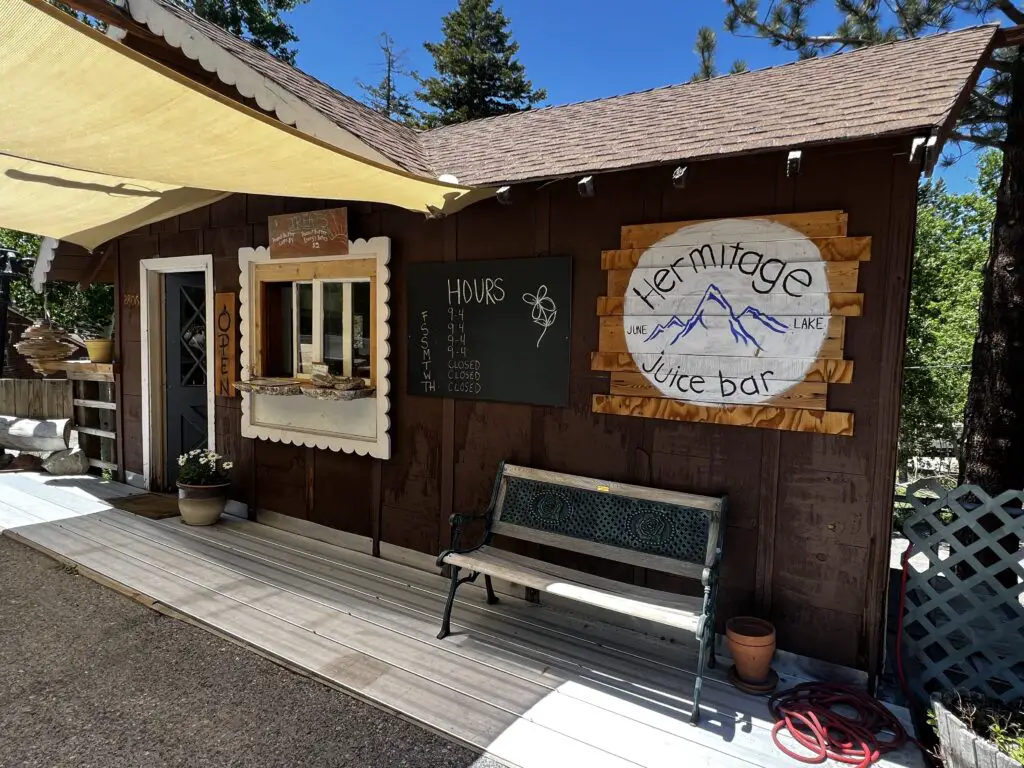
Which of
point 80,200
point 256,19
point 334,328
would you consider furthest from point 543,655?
point 256,19

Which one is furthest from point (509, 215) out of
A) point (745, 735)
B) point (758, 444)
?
point (745, 735)

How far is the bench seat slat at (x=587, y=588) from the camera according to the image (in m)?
2.75

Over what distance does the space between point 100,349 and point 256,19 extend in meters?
11.3

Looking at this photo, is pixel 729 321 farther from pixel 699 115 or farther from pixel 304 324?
pixel 304 324

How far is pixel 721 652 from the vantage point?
10.6 ft

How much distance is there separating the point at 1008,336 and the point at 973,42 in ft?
6.43

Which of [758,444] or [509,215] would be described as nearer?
[758,444]

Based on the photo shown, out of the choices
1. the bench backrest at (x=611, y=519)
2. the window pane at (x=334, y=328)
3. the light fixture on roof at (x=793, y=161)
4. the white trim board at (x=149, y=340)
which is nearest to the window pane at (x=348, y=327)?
the window pane at (x=334, y=328)

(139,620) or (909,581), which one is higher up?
Result: (909,581)

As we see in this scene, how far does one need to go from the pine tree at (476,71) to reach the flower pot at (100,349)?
1568cm

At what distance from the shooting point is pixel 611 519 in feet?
11.1

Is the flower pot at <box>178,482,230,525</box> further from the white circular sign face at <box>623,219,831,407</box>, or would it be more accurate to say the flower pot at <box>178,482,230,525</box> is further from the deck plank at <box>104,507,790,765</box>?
the white circular sign face at <box>623,219,831,407</box>

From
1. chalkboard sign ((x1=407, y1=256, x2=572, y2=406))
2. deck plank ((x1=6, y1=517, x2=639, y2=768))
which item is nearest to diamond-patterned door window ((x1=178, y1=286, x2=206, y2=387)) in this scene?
deck plank ((x1=6, y1=517, x2=639, y2=768))

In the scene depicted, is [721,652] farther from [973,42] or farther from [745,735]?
[973,42]
